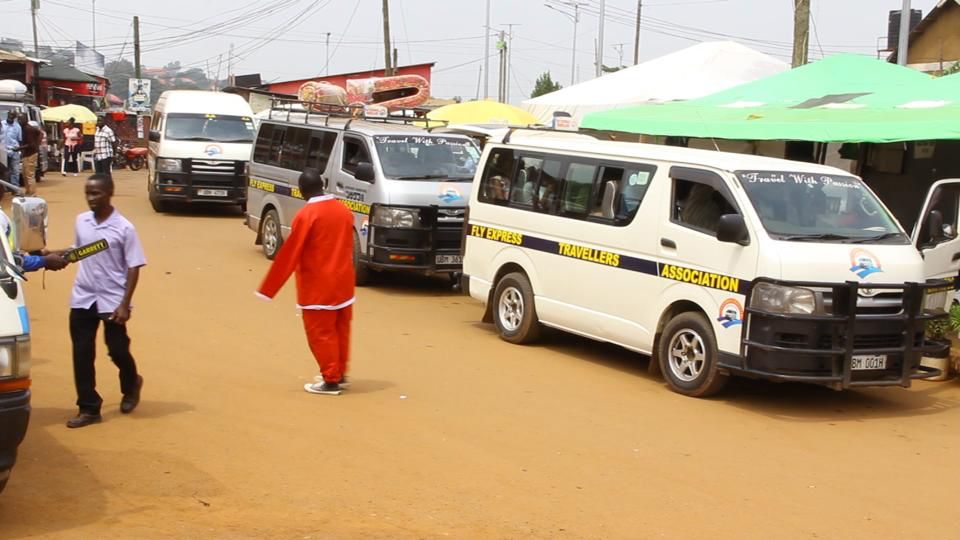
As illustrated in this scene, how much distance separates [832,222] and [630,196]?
182cm

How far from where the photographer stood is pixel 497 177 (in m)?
11.7

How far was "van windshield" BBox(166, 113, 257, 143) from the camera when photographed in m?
23.0

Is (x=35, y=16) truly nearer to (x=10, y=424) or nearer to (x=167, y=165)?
(x=167, y=165)

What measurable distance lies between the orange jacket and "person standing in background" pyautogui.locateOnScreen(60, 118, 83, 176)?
97.9 feet

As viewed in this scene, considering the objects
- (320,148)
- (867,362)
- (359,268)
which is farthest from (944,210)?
(320,148)

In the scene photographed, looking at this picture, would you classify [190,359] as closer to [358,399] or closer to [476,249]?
[358,399]

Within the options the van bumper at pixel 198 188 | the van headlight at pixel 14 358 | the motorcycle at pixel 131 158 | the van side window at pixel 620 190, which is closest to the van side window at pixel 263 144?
the van bumper at pixel 198 188

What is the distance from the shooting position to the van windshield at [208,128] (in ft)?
75.3

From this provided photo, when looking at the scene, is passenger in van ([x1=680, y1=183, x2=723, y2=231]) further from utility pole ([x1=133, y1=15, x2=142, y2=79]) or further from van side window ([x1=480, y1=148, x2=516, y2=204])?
utility pole ([x1=133, y1=15, x2=142, y2=79])

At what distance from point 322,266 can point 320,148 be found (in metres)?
7.37

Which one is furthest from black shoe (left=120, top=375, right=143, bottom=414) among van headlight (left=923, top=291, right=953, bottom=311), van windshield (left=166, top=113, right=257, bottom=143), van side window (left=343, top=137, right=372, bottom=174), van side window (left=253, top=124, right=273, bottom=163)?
van windshield (left=166, top=113, right=257, bottom=143)

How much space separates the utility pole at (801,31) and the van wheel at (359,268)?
900 centimetres

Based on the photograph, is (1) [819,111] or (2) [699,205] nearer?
(2) [699,205]

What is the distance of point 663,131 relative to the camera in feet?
51.0
